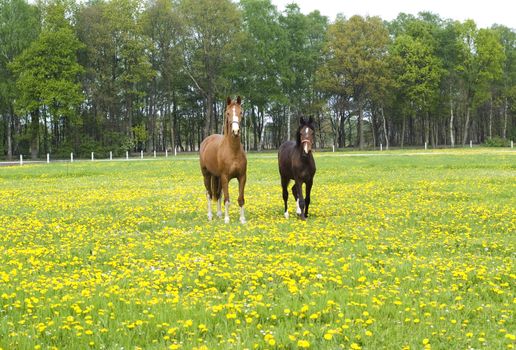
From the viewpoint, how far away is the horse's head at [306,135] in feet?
44.6

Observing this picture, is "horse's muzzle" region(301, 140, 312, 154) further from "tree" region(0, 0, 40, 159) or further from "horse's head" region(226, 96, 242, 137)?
"tree" region(0, 0, 40, 159)

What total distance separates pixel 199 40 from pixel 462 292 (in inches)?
2753

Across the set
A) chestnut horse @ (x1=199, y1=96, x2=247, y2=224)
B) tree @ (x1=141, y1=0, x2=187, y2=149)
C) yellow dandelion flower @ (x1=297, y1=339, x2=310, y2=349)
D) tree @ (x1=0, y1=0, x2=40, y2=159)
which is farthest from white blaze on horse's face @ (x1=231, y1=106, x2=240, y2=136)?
tree @ (x1=0, y1=0, x2=40, y2=159)

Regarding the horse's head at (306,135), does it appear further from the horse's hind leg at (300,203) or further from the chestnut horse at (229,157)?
the chestnut horse at (229,157)

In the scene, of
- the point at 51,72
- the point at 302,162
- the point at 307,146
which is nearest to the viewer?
the point at 307,146

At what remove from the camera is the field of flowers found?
5.36 meters

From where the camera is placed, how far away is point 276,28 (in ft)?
258

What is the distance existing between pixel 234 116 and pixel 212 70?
62.1 meters

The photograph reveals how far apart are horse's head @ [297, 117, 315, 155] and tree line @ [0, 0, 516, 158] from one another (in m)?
57.4

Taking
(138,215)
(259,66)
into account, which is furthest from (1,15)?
(138,215)

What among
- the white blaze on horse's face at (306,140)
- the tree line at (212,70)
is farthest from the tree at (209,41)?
the white blaze on horse's face at (306,140)

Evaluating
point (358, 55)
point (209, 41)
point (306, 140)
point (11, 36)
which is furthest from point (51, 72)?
point (306, 140)

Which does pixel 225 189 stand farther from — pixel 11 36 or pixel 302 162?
pixel 11 36

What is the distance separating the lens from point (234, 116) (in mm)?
12852
